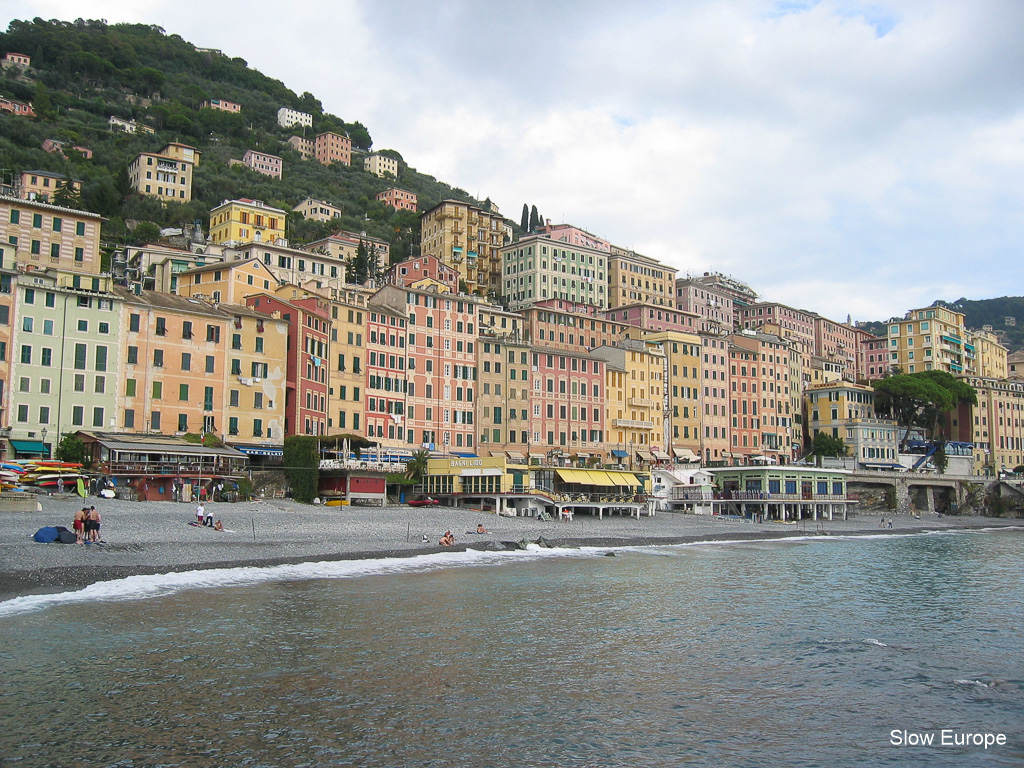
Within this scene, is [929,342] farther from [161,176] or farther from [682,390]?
[161,176]

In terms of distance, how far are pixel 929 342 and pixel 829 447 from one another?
47.6 meters

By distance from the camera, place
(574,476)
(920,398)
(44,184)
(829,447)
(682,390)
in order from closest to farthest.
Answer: (574,476)
(682,390)
(829,447)
(44,184)
(920,398)

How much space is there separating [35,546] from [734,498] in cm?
7121

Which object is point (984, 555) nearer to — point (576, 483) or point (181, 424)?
point (576, 483)

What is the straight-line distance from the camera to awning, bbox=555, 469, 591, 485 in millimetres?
79312

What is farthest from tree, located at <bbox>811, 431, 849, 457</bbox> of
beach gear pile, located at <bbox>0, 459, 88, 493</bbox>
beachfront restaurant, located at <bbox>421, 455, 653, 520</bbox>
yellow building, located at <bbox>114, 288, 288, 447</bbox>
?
beach gear pile, located at <bbox>0, 459, 88, 493</bbox>

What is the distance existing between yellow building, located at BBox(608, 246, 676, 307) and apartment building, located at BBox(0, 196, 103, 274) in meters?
82.0

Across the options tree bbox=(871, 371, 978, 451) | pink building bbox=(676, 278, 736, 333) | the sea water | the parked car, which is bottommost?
the sea water

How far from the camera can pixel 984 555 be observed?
62125 mm

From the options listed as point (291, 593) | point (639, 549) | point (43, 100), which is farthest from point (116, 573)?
point (43, 100)

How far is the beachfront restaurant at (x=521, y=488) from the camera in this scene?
71.5 metres

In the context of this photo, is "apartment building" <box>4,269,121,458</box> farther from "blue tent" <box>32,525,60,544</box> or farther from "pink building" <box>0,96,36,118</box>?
"pink building" <box>0,96,36,118</box>

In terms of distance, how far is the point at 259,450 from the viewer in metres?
63.8

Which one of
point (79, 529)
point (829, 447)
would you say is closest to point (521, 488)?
point (79, 529)
